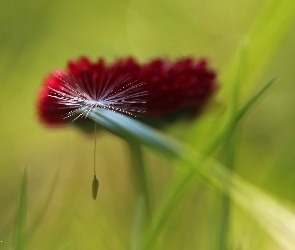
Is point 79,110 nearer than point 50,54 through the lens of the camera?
Yes

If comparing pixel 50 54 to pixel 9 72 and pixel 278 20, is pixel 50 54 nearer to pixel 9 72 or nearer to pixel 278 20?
pixel 9 72

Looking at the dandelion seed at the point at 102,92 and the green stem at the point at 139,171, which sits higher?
the dandelion seed at the point at 102,92

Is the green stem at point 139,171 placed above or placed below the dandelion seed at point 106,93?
below

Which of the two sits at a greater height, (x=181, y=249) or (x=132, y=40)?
(x=132, y=40)

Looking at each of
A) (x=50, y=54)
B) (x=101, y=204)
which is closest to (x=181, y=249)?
(x=101, y=204)
